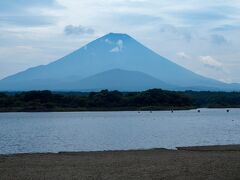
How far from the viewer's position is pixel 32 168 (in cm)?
1716

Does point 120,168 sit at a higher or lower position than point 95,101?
lower

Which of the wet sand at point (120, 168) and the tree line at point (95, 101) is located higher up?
the tree line at point (95, 101)

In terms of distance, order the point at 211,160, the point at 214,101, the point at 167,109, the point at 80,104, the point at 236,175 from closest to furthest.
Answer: the point at 236,175 → the point at 211,160 → the point at 80,104 → the point at 167,109 → the point at 214,101

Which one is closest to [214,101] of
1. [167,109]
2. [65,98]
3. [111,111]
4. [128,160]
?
[167,109]

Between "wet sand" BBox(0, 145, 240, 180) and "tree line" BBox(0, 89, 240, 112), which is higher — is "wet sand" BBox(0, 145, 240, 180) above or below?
below

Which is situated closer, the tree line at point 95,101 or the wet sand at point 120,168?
the wet sand at point 120,168

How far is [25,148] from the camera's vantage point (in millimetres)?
30344

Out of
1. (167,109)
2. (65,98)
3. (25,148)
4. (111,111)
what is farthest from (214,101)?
(25,148)

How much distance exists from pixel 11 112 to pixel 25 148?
7153 centimetres

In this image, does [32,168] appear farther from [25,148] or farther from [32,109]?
[32,109]

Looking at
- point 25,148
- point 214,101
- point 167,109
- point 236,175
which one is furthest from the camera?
point 214,101

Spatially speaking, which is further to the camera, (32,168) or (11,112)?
(11,112)

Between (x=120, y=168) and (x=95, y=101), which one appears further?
(x=95, y=101)

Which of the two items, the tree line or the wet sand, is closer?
the wet sand
